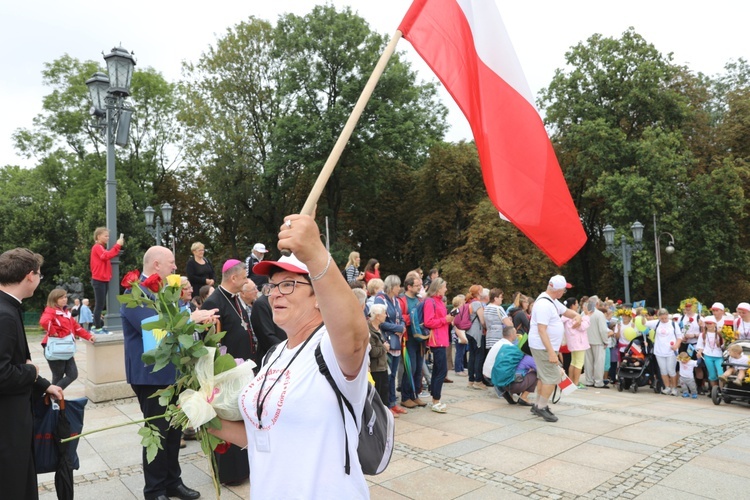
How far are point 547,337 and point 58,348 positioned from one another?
7.03m

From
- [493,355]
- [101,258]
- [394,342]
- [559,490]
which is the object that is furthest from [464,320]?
[101,258]

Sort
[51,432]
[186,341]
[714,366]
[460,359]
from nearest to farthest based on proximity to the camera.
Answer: [186,341] → [51,432] → [714,366] → [460,359]

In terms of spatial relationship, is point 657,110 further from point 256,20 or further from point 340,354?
point 340,354

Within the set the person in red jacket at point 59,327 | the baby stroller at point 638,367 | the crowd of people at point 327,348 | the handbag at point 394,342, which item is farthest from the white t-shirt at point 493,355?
the person in red jacket at point 59,327

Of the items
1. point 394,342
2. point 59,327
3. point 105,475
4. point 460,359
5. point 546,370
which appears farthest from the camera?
point 460,359

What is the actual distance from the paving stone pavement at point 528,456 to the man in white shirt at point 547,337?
462 millimetres

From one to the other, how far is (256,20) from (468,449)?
1282 inches

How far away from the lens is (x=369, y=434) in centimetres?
214

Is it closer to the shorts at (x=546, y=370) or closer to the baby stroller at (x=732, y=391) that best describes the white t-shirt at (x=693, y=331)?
the baby stroller at (x=732, y=391)

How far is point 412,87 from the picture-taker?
1228 inches

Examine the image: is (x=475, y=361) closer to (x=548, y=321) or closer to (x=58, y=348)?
(x=548, y=321)

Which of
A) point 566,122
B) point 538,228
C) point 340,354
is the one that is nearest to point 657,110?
point 566,122

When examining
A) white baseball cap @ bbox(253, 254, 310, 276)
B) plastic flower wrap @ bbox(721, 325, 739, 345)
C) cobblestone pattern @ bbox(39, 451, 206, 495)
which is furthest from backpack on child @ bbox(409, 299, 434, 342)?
white baseball cap @ bbox(253, 254, 310, 276)

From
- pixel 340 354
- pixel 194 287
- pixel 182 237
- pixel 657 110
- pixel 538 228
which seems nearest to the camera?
pixel 340 354
